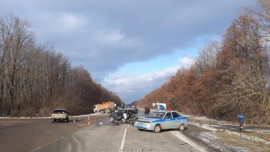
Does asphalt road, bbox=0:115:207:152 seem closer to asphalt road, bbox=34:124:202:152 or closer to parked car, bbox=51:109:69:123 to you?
asphalt road, bbox=34:124:202:152

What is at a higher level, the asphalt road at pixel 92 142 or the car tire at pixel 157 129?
the car tire at pixel 157 129

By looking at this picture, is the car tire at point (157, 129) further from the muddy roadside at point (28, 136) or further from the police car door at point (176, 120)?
the muddy roadside at point (28, 136)

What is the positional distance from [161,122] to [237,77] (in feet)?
45.6

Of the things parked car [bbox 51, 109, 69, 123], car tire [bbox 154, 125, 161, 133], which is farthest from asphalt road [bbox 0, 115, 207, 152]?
parked car [bbox 51, 109, 69, 123]

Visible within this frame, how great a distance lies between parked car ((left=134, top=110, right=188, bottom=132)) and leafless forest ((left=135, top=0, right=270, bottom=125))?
809cm

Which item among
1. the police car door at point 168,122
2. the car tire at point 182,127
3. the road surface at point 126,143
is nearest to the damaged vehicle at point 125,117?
the car tire at point 182,127

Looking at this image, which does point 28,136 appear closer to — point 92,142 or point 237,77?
point 92,142

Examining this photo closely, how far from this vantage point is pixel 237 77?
31109mm

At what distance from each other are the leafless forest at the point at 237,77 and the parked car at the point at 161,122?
8093mm

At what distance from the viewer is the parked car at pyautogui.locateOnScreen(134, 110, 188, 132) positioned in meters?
20.8

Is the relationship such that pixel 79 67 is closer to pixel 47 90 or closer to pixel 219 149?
pixel 47 90

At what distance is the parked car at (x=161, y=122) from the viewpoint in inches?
820

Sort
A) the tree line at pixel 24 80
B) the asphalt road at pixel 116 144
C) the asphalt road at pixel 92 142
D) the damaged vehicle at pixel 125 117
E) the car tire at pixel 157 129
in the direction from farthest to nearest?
the tree line at pixel 24 80, the damaged vehicle at pixel 125 117, the car tire at pixel 157 129, the asphalt road at pixel 92 142, the asphalt road at pixel 116 144

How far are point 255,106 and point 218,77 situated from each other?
52.1 feet
